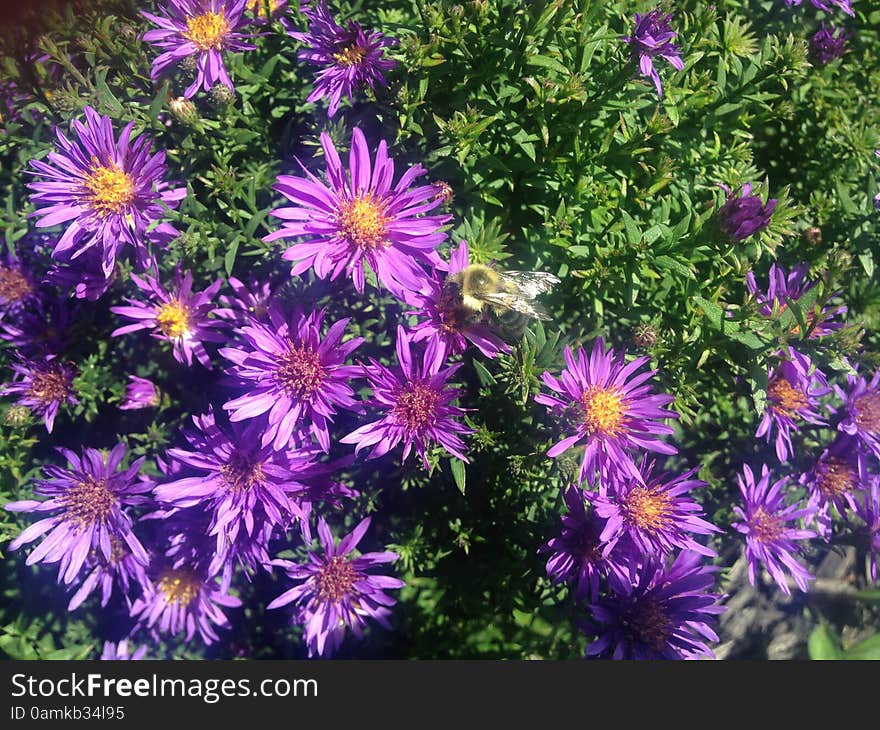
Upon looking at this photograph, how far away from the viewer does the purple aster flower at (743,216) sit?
2342 millimetres

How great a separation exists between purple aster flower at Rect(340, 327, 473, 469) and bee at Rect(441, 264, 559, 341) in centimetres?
19

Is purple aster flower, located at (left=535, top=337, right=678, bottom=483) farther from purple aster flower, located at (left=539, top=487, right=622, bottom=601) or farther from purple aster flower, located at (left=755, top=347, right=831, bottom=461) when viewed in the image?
purple aster flower, located at (left=755, top=347, right=831, bottom=461)

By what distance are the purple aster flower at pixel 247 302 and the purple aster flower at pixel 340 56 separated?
796 mm

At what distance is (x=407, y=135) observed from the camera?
264cm

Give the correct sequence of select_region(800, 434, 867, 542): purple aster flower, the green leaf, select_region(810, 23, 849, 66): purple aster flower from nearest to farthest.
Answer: the green leaf, select_region(800, 434, 867, 542): purple aster flower, select_region(810, 23, 849, 66): purple aster flower

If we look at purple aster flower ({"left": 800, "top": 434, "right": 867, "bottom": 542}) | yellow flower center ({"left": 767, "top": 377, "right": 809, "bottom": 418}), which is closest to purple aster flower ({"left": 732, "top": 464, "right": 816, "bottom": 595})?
purple aster flower ({"left": 800, "top": 434, "right": 867, "bottom": 542})

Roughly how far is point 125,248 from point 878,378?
3.50 meters

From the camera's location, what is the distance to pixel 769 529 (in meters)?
2.81

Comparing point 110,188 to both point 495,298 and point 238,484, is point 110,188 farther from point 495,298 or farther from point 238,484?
point 495,298

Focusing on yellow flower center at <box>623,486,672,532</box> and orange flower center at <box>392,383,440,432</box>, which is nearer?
orange flower center at <box>392,383,440,432</box>

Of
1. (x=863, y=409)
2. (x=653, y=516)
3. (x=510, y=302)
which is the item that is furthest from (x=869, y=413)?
(x=510, y=302)

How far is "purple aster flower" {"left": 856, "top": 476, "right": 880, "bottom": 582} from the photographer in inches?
113

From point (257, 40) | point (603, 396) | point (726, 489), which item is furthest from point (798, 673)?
point (257, 40)

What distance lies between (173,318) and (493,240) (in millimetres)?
1413
